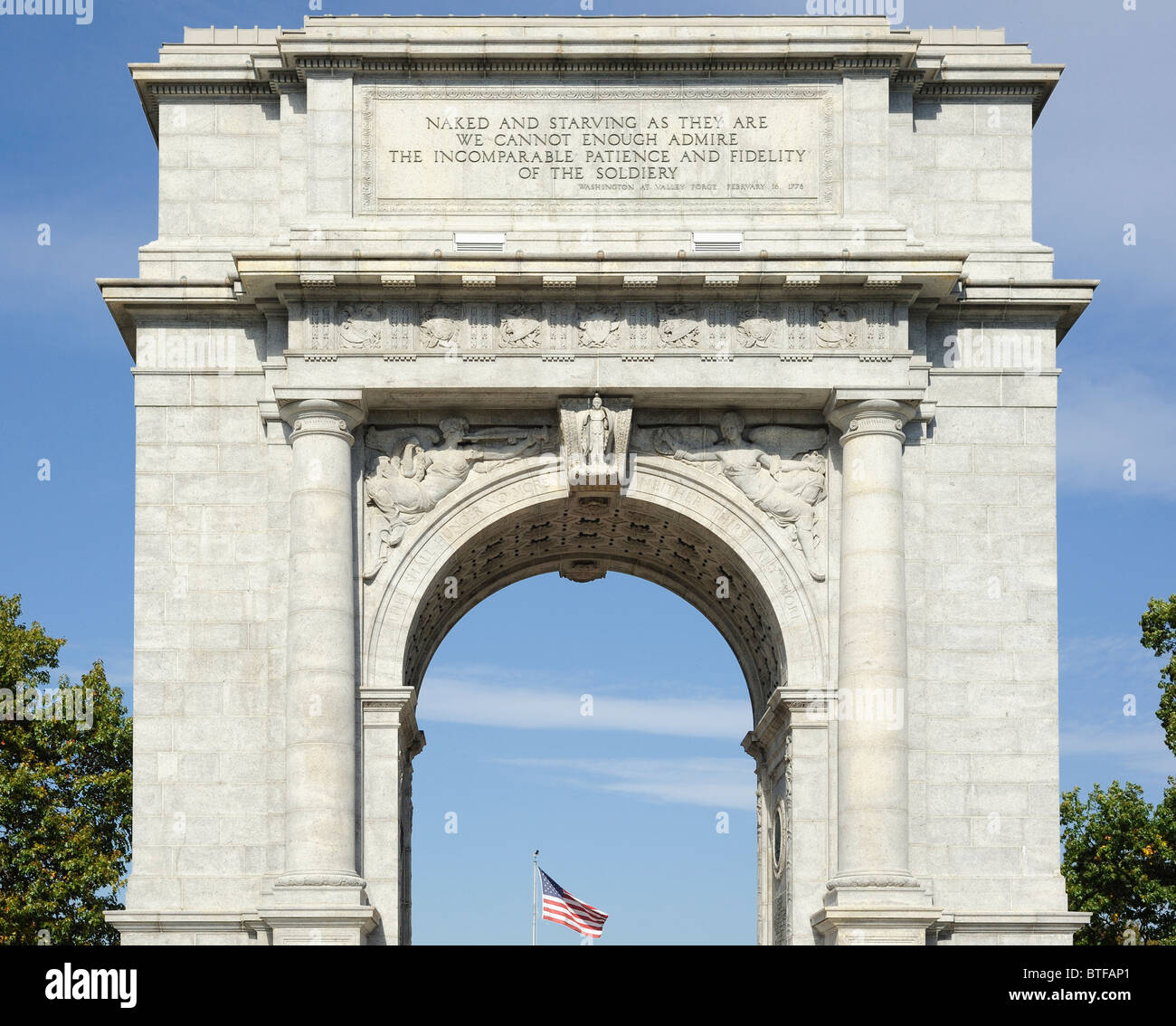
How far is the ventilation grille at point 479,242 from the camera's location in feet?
123

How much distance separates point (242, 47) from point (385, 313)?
6002 mm

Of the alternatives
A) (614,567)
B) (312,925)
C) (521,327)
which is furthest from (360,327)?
(312,925)

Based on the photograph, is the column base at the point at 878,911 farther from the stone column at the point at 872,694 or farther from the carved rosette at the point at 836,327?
the carved rosette at the point at 836,327

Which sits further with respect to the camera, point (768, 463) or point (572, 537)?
point (572, 537)

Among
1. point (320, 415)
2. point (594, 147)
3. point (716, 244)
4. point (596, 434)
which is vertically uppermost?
point (594, 147)

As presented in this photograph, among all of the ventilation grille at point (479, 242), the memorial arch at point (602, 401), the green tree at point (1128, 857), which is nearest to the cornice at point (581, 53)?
the memorial arch at point (602, 401)

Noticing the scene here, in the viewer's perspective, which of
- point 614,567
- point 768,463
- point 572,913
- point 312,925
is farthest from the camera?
point 572,913

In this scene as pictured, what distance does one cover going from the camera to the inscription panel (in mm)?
38062

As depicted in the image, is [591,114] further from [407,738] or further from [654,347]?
[407,738]

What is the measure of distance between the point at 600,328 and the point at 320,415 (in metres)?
5.07

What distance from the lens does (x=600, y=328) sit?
122ft

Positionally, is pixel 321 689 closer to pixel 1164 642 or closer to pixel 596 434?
pixel 596 434

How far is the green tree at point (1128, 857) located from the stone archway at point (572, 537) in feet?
64.6
